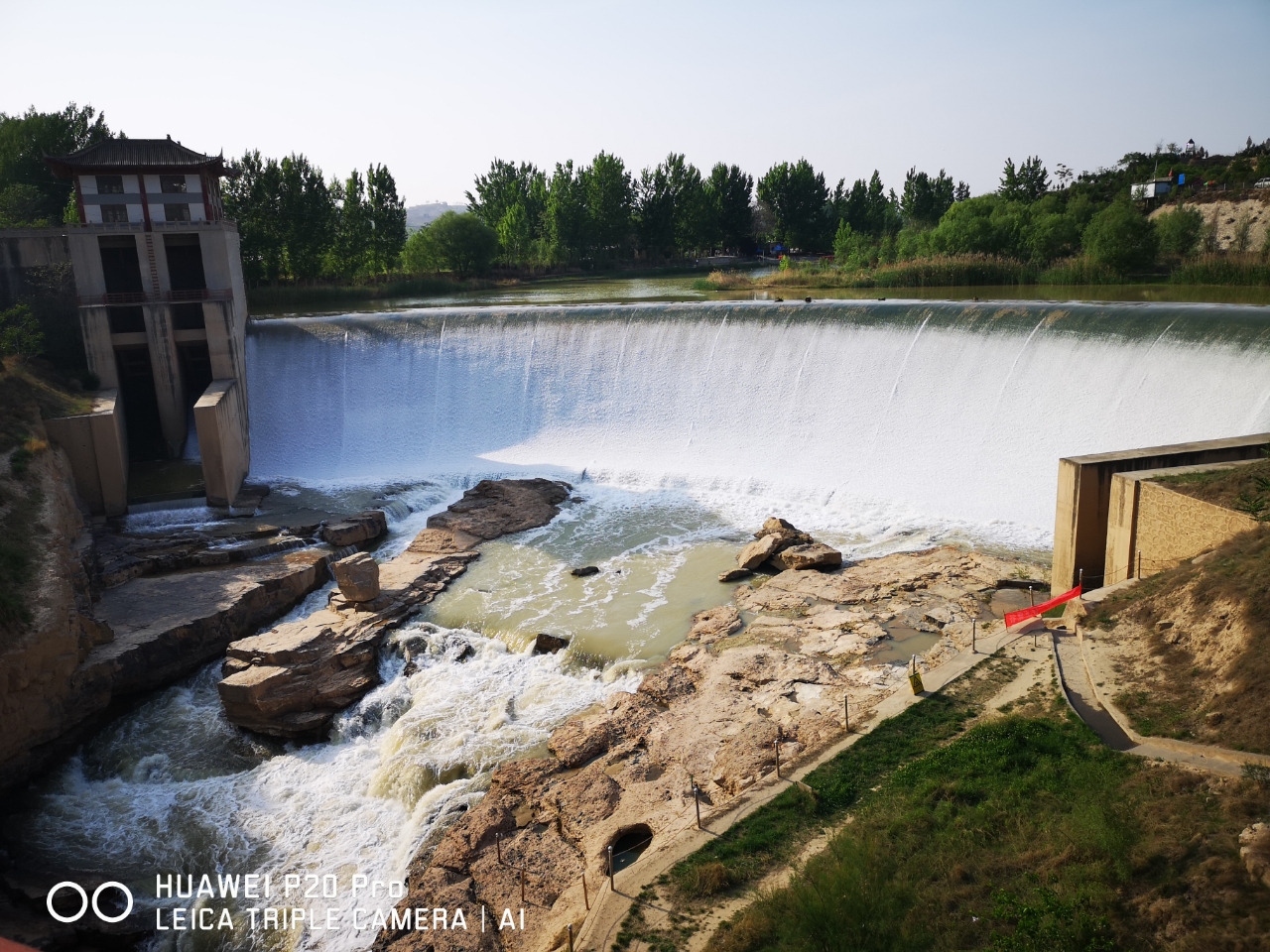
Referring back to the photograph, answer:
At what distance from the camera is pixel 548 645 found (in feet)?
40.3

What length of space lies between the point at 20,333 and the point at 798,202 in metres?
45.0

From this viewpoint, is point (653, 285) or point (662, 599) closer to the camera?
point (662, 599)

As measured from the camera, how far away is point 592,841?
27.1 ft

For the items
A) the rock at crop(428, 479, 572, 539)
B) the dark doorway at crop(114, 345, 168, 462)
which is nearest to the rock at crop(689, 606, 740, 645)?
the rock at crop(428, 479, 572, 539)

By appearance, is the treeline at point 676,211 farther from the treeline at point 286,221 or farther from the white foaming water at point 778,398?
the white foaming water at point 778,398

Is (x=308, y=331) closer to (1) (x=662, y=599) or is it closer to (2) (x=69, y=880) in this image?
(1) (x=662, y=599)

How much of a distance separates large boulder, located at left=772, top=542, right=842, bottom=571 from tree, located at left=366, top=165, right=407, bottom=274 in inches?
1338

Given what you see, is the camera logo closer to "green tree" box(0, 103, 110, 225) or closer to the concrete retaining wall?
the concrete retaining wall

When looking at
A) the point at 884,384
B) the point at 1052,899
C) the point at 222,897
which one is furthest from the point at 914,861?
the point at 884,384

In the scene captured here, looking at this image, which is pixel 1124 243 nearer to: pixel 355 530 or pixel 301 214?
pixel 355 530

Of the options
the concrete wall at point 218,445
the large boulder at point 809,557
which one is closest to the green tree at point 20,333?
the concrete wall at point 218,445

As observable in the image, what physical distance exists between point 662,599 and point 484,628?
2.76 meters

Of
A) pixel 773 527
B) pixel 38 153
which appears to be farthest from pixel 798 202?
pixel 773 527

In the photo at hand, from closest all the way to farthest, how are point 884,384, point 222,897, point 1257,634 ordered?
point 1257,634, point 222,897, point 884,384
